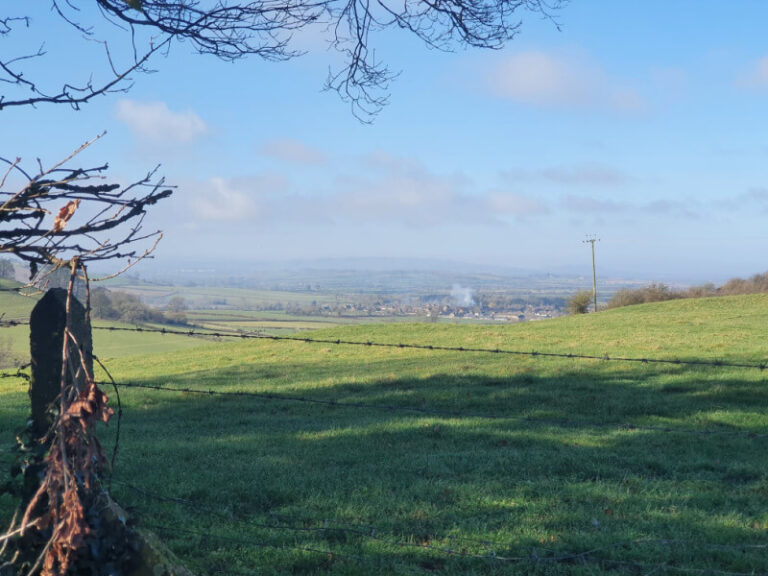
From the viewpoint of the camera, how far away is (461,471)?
297 inches

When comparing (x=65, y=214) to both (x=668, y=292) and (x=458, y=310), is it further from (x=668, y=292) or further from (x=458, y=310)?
(x=458, y=310)

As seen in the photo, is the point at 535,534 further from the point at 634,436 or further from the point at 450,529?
the point at 634,436

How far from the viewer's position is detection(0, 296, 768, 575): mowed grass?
205 inches

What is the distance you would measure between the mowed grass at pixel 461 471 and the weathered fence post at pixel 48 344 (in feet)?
2.54

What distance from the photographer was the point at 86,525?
262cm

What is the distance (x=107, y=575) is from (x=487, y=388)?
11.3 metres

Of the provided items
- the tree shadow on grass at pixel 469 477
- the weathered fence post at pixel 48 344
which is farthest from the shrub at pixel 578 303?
the weathered fence post at pixel 48 344

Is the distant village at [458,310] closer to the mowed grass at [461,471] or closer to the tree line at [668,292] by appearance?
the tree line at [668,292]

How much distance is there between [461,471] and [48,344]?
510 centimetres

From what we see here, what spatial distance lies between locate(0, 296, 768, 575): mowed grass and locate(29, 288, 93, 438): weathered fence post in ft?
2.54

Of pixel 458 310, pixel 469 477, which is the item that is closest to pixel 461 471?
pixel 469 477

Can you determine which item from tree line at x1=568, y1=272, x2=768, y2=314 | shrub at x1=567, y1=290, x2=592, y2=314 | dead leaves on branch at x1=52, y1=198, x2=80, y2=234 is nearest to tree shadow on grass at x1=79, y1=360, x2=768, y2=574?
dead leaves on branch at x1=52, y1=198, x2=80, y2=234

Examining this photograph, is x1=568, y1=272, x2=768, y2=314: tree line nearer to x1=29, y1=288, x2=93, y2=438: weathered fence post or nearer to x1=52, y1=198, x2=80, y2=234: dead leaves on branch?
x1=29, y1=288, x2=93, y2=438: weathered fence post

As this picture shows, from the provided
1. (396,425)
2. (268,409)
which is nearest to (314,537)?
(396,425)
